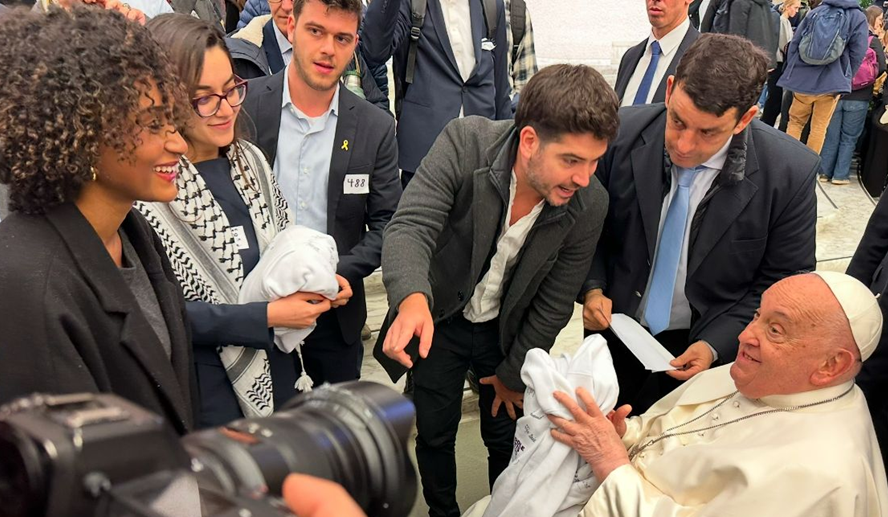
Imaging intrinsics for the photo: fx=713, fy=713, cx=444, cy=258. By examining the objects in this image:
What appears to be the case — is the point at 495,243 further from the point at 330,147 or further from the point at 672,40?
the point at 672,40

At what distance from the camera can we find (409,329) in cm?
189

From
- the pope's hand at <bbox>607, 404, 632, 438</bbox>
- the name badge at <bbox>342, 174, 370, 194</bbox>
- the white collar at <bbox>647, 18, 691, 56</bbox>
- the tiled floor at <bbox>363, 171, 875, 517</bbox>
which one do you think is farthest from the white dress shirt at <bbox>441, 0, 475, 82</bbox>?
the pope's hand at <bbox>607, 404, 632, 438</bbox>

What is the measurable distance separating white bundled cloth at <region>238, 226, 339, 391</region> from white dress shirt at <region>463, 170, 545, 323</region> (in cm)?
54

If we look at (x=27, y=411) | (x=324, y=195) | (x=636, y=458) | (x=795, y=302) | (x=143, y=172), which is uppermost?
(x=143, y=172)

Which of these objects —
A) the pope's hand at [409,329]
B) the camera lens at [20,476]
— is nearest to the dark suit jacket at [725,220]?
the pope's hand at [409,329]

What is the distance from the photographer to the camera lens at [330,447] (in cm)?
89

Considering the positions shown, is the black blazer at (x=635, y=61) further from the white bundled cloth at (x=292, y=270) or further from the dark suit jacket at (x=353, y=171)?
the white bundled cloth at (x=292, y=270)

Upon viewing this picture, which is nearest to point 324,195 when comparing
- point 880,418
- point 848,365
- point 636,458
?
point 636,458

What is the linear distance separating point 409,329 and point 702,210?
3.69 feet

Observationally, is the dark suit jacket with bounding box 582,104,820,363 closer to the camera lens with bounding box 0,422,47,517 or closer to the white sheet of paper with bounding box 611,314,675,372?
the white sheet of paper with bounding box 611,314,675,372

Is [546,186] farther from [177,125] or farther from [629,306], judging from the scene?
[177,125]

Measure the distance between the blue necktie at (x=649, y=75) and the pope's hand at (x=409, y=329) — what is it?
206cm

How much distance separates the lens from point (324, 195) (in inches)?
97.5

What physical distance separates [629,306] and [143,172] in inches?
70.4
